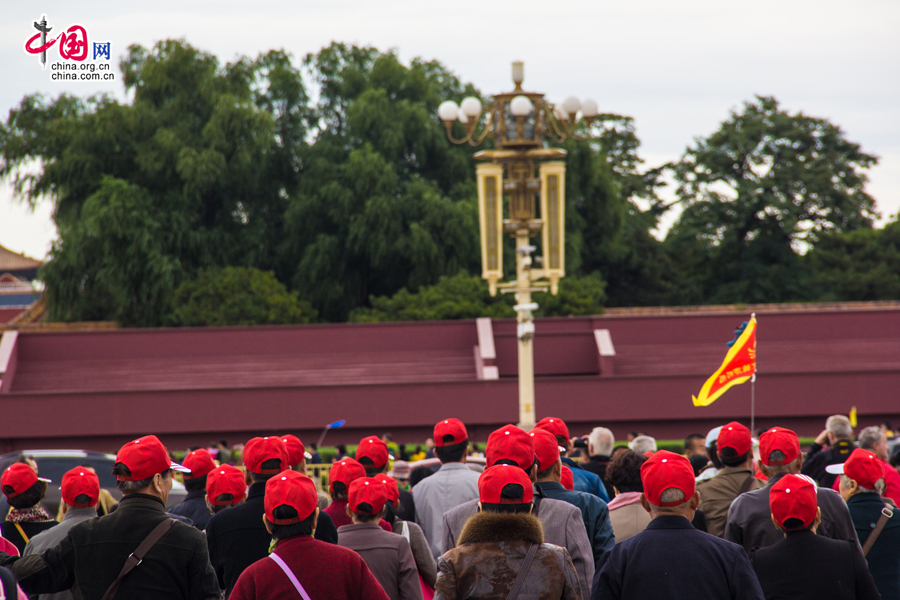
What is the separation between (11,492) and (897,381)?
23885 millimetres

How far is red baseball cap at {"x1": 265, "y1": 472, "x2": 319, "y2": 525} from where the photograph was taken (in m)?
3.72

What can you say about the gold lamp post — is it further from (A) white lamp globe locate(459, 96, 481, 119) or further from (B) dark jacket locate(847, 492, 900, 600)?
(B) dark jacket locate(847, 492, 900, 600)

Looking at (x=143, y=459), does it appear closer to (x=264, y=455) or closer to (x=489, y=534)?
(x=264, y=455)

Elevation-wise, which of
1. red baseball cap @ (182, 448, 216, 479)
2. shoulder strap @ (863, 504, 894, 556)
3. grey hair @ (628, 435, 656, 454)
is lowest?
grey hair @ (628, 435, 656, 454)

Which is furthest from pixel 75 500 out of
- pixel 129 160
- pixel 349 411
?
pixel 129 160

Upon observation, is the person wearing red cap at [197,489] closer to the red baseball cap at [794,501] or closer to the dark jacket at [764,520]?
the dark jacket at [764,520]

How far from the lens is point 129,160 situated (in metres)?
35.0

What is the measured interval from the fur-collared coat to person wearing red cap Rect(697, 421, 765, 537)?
7.98 feet

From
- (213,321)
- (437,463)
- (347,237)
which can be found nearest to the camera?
(437,463)

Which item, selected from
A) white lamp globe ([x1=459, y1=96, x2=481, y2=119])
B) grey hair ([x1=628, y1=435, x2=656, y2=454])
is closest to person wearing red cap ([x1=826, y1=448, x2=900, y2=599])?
grey hair ([x1=628, y1=435, x2=656, y2=454])

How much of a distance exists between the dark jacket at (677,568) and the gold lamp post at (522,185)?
13.2 metres

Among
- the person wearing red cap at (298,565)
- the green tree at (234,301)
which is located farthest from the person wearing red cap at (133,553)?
the green tree at (234,301)

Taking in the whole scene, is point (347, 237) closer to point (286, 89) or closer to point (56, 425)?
point (286, 89)

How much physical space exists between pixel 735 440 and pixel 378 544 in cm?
224
